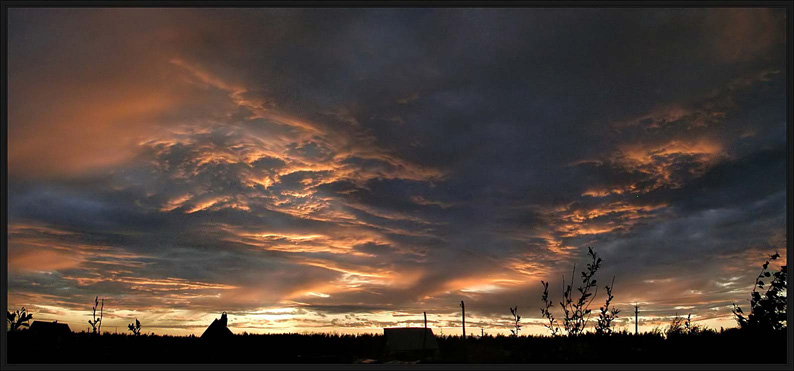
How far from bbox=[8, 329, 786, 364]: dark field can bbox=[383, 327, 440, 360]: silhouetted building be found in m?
0.33

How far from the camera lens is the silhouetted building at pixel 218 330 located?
1880cm

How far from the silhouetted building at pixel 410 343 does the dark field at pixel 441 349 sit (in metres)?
0.33

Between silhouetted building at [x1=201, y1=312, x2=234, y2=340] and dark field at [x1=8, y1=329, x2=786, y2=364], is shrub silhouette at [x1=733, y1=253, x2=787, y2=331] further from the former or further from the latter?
silhouetted building at [x1=201, y1=312, x2=234, y2=340]

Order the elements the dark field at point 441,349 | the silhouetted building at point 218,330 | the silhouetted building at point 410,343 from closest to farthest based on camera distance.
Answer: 1. the dark field at point 441,349
2. the silhouetted building at point 410,343
3. the silhouetted building at point 218,330

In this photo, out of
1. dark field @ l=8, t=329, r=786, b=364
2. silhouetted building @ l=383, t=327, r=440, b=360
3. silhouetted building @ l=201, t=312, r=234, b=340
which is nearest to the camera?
dark field @ l=8, t=329, r=786, b=364

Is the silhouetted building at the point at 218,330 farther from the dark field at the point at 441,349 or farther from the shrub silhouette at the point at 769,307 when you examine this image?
the shrub silhouette at the point at 769,307

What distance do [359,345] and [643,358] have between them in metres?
7.94

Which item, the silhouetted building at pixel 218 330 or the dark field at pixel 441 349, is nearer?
the dark field at pixel 441 349

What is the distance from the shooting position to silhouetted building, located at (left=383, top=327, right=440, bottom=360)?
14.8 m

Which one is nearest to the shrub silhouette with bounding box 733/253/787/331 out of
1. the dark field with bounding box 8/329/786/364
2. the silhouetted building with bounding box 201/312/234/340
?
the dark field with bounding box 8/329/786/364

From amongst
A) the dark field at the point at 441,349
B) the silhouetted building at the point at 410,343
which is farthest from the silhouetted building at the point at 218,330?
the silhouetted building at the point at 410,343

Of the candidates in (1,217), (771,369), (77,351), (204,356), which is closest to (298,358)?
(204,356)

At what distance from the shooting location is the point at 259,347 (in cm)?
1614

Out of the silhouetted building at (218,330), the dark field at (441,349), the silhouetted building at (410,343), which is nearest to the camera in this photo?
the dark field at (441,349)
